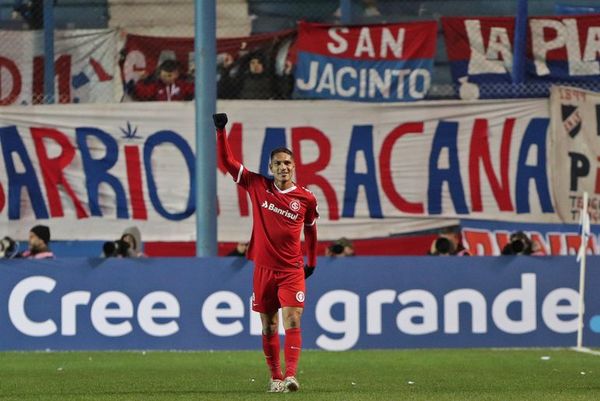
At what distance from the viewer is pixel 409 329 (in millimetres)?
17000

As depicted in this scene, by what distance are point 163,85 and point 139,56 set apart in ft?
1.64

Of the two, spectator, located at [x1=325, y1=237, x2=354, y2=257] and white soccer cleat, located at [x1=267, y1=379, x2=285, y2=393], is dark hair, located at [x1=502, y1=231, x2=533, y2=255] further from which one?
white soccer cleat, located at [x1=267, y1=379, x2=285, y2=393]

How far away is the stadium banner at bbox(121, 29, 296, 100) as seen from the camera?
19562mm

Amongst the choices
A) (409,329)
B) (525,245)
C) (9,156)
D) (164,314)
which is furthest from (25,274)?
(525,245)

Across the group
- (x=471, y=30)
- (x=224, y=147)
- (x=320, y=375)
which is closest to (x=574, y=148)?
(x=471, y=30)

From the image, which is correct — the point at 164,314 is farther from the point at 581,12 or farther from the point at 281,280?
the point at 581,12

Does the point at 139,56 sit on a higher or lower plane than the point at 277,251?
higher

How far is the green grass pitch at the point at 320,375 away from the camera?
11.0m

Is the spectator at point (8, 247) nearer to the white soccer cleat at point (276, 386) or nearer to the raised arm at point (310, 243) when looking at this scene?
the raised arm at point (310, 243)

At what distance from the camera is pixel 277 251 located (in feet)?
37.9

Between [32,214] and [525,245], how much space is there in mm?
6315

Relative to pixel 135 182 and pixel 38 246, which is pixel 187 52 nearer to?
pixel 135 182

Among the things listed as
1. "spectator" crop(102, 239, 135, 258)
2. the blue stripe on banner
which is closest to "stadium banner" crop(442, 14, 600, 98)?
the blue stripe on banner

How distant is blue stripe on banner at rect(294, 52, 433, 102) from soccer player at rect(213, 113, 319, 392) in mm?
8208
